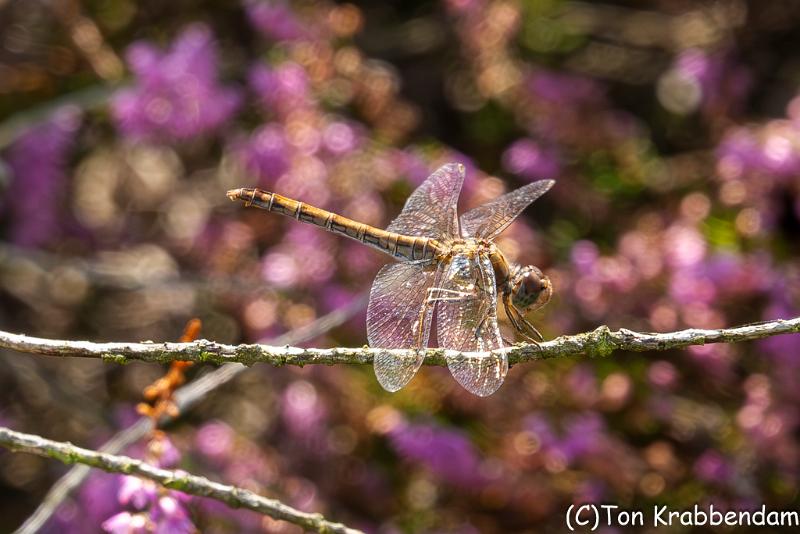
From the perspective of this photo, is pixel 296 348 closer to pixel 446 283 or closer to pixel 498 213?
pixel 446 283

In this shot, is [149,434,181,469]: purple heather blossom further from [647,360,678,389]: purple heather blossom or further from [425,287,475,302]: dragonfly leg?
[647,360,678,389]: purple heather blossom

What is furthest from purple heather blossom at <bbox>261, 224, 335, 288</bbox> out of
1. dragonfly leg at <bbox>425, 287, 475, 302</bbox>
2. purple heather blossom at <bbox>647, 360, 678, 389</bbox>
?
purple heather blossom at <bbox>647, 360, 678, 389</bbox>

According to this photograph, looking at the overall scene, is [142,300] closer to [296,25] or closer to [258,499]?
[296,25]

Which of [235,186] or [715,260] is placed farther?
[235,186]

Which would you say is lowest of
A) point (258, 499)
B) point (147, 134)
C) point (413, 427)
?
point (258, 499)

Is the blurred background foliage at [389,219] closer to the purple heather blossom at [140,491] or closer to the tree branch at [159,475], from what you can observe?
the purple heather blossom at [140,491]

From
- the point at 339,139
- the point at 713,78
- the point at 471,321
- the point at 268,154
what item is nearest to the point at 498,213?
the point at 471,321

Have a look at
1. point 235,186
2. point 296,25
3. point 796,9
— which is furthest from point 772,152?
point 235,186
